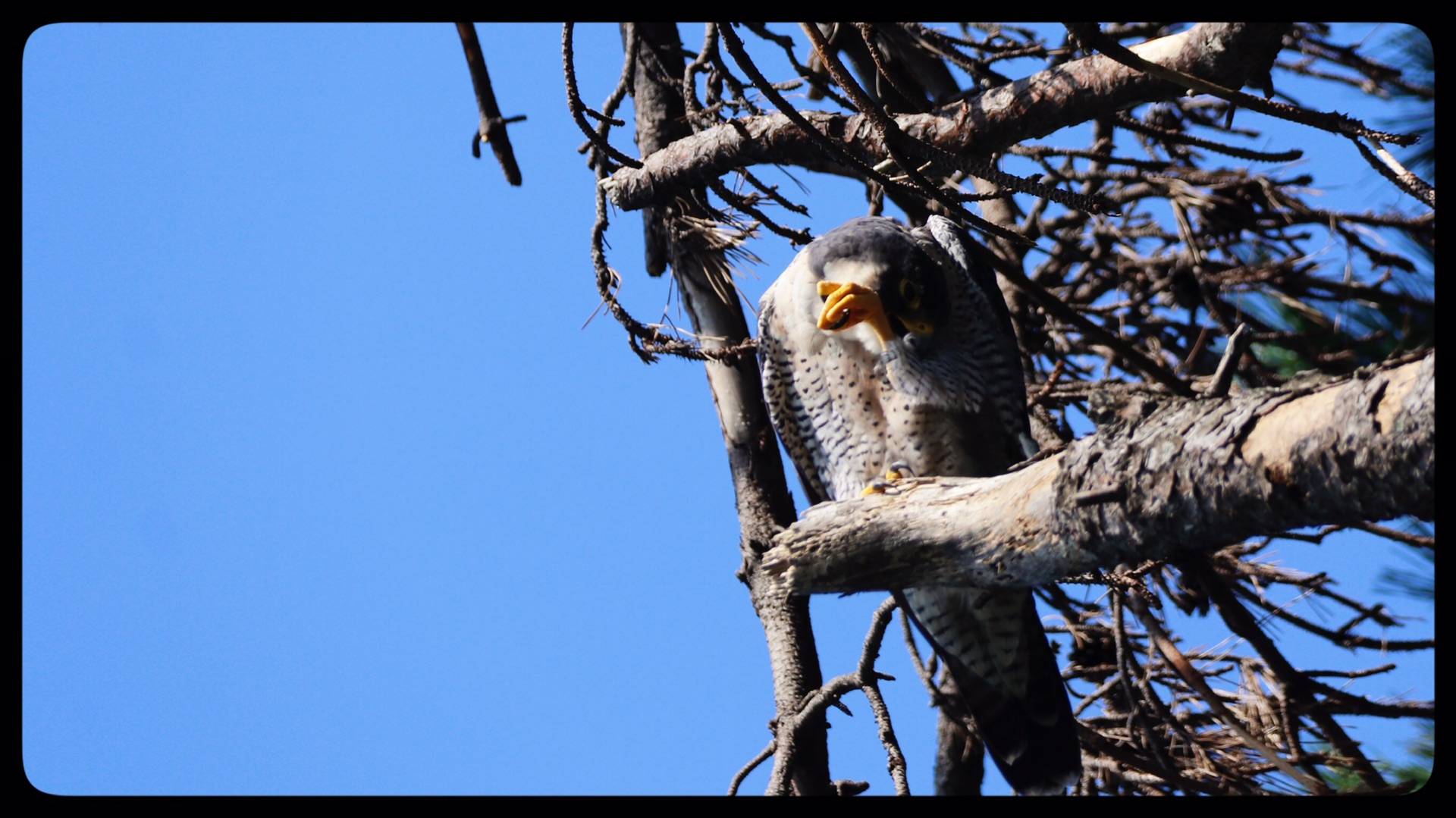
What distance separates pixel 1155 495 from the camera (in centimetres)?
169

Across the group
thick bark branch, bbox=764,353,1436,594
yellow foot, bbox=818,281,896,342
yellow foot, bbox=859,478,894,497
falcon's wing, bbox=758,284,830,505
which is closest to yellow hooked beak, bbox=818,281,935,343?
yellow foot, bbox=818,281,896,342

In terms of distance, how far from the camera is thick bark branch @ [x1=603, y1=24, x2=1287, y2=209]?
7.50 ft

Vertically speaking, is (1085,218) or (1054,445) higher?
(1085,218)

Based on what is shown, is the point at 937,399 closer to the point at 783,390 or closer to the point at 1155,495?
the point at 783,390

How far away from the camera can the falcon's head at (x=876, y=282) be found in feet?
9.90

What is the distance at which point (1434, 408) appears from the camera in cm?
138

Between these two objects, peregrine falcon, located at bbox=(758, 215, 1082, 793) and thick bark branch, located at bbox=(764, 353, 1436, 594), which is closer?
thick bark branch, located at bbox=(764, 353, 1436, 594)

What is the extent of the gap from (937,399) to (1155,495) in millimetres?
1545

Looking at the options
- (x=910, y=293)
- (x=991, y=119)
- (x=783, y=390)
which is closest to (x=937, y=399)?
(x=910, y=293)

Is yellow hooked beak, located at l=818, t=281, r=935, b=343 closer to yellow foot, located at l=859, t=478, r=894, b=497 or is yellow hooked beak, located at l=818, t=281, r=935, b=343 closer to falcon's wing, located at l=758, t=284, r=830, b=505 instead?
falcon's wing, located at l=758, t=284, r=830, b=505
